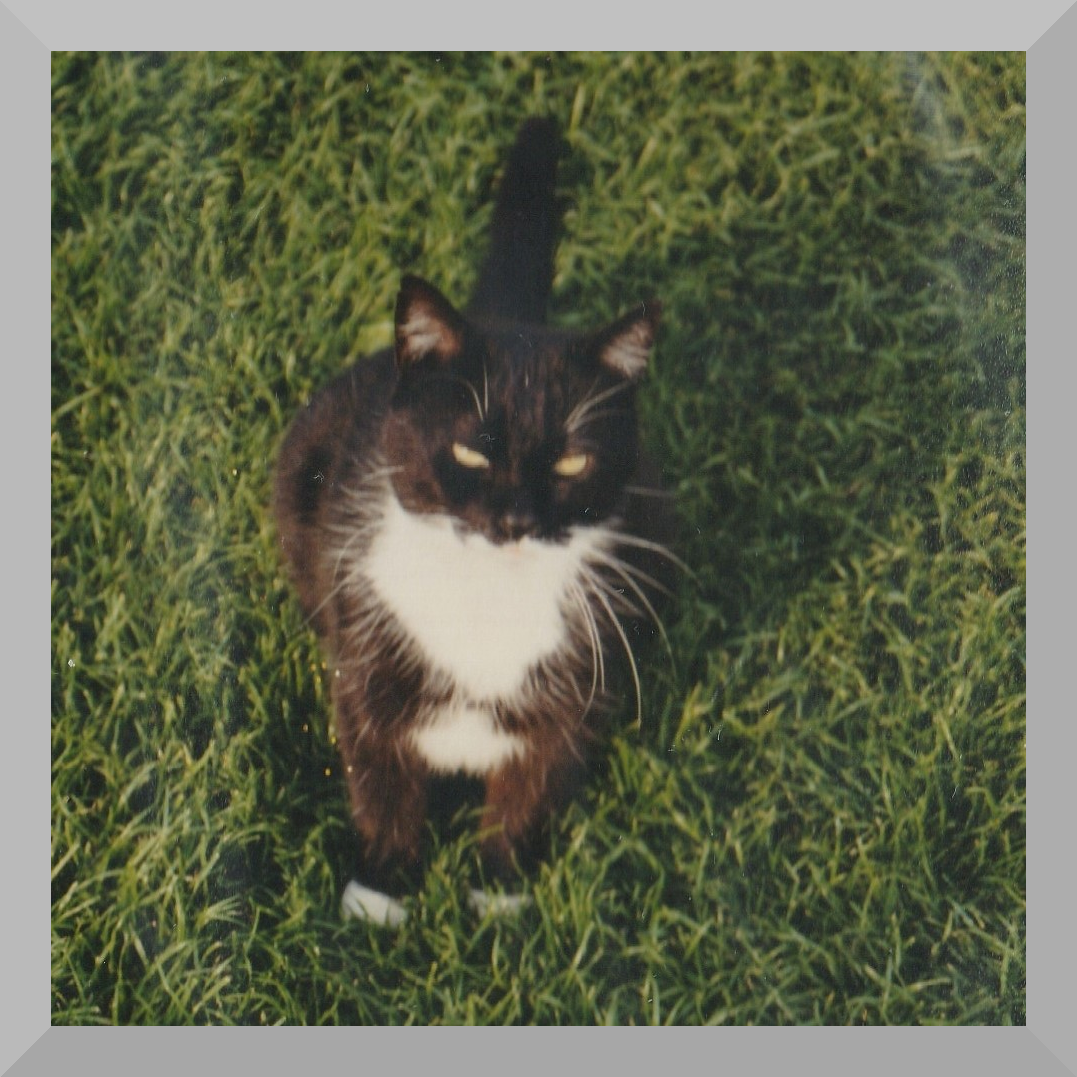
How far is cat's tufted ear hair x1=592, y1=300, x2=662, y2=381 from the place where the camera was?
1.41 meters

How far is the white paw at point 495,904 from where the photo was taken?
1560mm

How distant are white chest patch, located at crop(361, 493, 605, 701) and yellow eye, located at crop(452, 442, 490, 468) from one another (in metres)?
0.08

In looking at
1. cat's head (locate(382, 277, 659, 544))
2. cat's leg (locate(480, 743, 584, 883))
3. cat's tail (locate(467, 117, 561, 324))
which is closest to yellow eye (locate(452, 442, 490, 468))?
cat's head (locate(382, 277, 659, 544))

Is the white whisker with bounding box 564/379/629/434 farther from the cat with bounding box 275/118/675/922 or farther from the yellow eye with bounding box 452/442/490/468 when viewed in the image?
the yellow eye with bounding box 452/442/490/468

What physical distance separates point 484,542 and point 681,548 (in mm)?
297

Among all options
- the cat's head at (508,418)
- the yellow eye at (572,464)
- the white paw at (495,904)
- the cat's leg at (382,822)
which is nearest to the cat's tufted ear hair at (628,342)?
the cat's head at (508,418)

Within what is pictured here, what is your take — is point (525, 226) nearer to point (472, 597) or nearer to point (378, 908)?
point (472, 597)

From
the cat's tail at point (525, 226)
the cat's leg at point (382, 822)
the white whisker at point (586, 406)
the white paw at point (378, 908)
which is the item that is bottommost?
the white paw at point (378, 908)

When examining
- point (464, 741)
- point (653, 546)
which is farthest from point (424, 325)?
point (464, 741)

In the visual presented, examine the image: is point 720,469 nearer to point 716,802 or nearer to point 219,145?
point 716,802

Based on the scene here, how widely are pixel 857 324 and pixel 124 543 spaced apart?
1.00m

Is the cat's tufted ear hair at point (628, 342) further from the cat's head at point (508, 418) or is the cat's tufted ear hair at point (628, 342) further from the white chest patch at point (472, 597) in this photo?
the white chest patch at point (472, 597)

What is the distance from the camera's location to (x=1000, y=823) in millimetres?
1589

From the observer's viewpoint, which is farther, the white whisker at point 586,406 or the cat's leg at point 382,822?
the cat's leg at point 382,822
